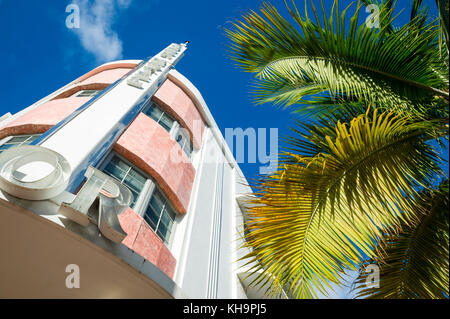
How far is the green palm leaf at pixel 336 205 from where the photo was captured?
2.91 meters

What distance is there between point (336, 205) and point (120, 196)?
98.6 inches

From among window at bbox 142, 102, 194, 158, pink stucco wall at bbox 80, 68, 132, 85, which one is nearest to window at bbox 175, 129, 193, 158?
window at bbox 142, 102, 194, 158

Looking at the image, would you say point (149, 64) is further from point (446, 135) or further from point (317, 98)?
point (446, 135)

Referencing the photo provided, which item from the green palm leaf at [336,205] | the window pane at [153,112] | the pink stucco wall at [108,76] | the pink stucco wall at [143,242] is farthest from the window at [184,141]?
the green palm leaf at [336,205]

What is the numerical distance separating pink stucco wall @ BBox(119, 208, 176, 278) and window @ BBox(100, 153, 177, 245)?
1.62 feet

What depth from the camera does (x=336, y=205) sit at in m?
3.06

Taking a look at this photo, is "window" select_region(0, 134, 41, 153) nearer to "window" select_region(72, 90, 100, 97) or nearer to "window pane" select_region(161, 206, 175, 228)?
"window" select_region(72, 90, 100, 97)

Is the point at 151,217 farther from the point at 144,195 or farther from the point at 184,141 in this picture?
the point at 184,141

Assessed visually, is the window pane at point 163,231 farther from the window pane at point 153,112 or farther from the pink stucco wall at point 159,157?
the window pane at point 153,112

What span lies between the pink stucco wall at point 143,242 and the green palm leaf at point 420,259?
11.2 ft

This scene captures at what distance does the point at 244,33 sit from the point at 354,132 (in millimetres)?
2054

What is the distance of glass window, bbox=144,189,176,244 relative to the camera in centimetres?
620

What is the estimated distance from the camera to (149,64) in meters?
9.93

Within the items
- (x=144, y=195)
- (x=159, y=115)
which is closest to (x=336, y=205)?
(x=144, y=195)
